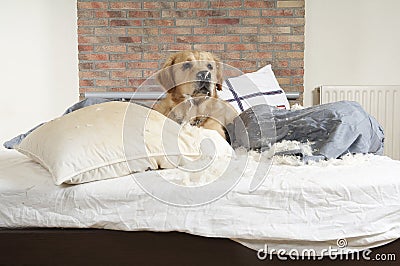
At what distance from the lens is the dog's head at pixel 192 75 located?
2379 millimetres

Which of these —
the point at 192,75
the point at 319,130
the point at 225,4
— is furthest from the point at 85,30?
the point at 319,130

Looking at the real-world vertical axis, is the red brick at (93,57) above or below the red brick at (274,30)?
below

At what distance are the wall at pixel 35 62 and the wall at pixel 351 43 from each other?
1.81 metres

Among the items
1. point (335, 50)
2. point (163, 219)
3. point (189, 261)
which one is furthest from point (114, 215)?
point (335, 50)

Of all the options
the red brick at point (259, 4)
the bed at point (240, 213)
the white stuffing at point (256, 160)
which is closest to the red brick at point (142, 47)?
the red brick at point (259, 4)

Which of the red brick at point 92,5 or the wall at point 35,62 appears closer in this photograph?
the wall at point 35,62

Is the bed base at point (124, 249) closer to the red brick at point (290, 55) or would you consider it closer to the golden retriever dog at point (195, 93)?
the golden retriever dog at point (195, 93)

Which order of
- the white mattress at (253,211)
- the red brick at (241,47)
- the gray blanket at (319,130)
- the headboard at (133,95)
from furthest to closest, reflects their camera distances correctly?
the red brick at (241,47)
the headboard at (133,95)
the gray blanket at (319,130)
the white mattress at (253,211)

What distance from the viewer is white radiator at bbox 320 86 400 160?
162 inches

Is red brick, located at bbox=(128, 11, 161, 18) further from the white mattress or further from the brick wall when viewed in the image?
the white mattress

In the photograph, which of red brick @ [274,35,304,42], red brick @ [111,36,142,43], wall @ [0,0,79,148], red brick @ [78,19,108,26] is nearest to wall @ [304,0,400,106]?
red brick @ [274,35,304,42]

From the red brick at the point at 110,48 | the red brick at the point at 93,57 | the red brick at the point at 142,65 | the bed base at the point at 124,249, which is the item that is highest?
the red brick at the point at 110,48

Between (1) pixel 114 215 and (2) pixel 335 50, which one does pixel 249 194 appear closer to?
(1) pixel 114 215

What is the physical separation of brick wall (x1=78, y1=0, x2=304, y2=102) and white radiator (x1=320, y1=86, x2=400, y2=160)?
266 millimetres
